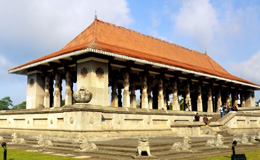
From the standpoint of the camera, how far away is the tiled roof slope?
2161 cm

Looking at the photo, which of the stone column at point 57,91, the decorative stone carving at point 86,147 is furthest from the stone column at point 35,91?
the decorative stone carving at point 86,147

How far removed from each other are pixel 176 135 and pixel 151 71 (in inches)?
347

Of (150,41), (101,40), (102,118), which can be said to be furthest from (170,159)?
(150,41)

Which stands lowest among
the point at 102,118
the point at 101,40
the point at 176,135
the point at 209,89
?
the point at 176,135

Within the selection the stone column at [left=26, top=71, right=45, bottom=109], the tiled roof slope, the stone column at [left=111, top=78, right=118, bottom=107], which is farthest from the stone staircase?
the stone column at [left=26, top=71, right=45, bottom=109]

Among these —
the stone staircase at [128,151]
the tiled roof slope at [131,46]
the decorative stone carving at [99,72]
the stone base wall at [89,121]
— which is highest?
the tiled roof slope at [131,46]

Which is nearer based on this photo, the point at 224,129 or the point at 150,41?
the point at 224,129

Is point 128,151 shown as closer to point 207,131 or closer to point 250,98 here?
point 207,131

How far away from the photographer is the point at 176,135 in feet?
59.3

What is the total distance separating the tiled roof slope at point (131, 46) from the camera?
21.6 m

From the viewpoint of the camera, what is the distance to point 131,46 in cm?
2531

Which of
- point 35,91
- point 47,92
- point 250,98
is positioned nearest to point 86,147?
point 47,92

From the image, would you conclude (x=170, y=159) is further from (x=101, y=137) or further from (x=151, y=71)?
(x=151, y=71)

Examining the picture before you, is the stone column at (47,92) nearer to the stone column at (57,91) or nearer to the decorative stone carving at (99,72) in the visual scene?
the stone column at (57,91)
